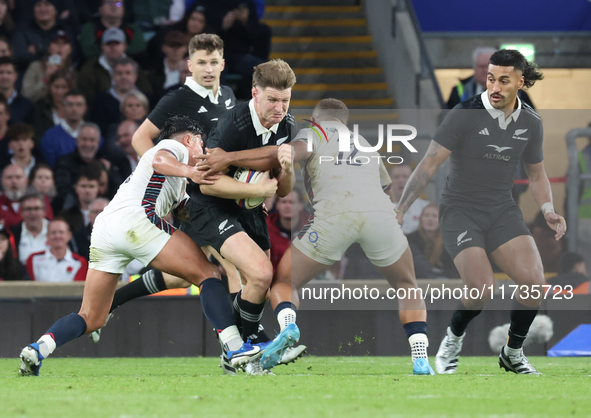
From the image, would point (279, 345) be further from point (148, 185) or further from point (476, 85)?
point (476, 85)

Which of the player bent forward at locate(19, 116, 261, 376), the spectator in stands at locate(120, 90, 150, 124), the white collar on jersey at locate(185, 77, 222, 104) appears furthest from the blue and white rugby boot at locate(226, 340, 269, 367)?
the spectator in stands at locate(120, 90, 150, 124)

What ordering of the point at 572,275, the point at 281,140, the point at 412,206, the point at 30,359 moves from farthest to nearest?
the point at 572,275 < the point at 412,206 < the point at 281,140 < the point at 30,359

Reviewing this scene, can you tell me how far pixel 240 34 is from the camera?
39.3ft

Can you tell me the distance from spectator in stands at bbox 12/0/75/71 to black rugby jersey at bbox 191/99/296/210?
6.03 metres

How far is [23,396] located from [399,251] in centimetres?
275

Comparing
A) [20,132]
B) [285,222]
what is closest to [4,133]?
[20,132]

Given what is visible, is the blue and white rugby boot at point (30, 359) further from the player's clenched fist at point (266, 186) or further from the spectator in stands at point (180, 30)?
the spectator in stands at point (180, 30)

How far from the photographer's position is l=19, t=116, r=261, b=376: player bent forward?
20.1 feet

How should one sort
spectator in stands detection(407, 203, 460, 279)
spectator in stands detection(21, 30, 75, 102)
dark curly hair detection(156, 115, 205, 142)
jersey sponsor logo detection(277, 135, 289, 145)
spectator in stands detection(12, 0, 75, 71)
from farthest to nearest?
spectator in stands detection(12, 0, 75, 71)
spectator in stands detection(21, 30, 75, 102)
spectator in stands detection(407, 203, 460, 279)
dark curly hair detection(156, 115, 205, 142)
jersey sponsor logo detection(277, 135, 289, 145)

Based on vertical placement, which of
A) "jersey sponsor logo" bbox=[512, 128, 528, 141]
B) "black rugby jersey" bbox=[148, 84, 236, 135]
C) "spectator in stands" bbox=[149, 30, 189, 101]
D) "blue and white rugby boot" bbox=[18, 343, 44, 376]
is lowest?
"blue and white rugby boot" bbox=[18, 343, 44, 376]

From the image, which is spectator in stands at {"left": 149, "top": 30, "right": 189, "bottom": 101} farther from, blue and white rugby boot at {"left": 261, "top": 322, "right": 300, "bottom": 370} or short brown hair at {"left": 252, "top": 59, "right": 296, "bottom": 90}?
blue and white rugby boot at {"left": 261, "top": 322, "right": 300, "bottom": 370}

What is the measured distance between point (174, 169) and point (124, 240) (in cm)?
57

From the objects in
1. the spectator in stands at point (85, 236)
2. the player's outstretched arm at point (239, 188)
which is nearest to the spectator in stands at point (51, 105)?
the spectator in stands at point (85, 236)

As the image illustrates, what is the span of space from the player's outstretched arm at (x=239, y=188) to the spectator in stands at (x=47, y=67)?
5.80 m
